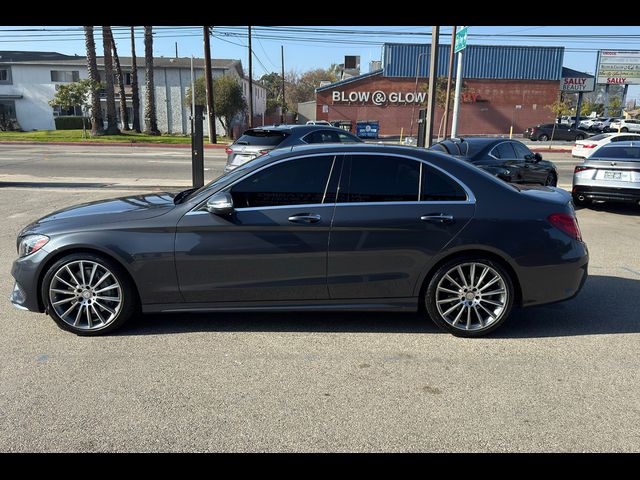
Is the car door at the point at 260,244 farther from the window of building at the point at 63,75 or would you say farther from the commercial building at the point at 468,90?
the window of building at the point at 63,75

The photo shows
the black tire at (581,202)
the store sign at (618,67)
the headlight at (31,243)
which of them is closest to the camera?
the headlight at (31,243)

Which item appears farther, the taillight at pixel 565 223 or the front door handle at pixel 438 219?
the taillight at pixel 565 223

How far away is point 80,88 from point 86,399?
117 ft

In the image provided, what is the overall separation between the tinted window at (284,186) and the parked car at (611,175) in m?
7.81

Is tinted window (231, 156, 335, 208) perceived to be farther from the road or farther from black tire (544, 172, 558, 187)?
the road

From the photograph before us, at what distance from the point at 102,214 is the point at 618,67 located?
203 feet

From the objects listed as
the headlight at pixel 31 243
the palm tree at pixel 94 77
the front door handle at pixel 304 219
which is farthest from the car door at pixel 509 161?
the palm tree at pixel 94 77

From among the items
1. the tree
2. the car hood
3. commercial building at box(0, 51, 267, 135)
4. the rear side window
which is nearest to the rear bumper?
the rear side window

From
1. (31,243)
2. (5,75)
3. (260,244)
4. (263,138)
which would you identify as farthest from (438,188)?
(5,75)

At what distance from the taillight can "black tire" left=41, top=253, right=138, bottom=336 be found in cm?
357

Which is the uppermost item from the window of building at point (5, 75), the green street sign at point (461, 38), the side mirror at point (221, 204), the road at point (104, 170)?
the window of building at point (5, 75)

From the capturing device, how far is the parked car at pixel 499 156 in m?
9.75

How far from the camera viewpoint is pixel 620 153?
991 cm

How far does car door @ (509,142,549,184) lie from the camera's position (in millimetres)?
10430
